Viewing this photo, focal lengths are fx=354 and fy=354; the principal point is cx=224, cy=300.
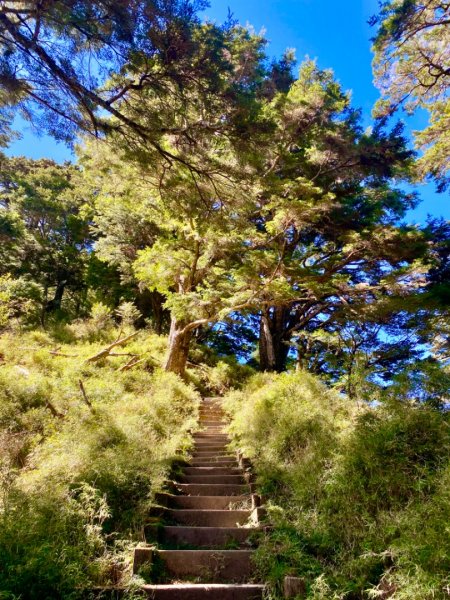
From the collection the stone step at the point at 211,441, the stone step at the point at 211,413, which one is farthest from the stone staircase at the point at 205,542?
the stone step at the point at 211,413

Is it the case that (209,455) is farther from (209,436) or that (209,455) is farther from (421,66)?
(421,66)

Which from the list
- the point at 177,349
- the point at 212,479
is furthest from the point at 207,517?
the point at 177,349

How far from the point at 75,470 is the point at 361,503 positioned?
3.82 meters

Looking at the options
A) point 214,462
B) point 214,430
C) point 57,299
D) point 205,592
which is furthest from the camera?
point 57,299

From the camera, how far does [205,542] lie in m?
4.73

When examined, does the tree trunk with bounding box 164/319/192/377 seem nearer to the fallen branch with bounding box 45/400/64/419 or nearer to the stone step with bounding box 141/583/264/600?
the fallen branch with bounding box 45/400/64/419

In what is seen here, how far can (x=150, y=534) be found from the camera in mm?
4574

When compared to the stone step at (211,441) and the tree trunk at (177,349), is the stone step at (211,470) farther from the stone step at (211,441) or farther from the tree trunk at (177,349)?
the tree trunk at (177,349)

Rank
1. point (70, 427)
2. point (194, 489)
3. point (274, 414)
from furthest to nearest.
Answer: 1. point (274, 414)
2. point (70, 427)
3. point (194, 489)

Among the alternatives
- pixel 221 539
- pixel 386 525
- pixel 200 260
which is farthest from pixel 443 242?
pixel 221 539

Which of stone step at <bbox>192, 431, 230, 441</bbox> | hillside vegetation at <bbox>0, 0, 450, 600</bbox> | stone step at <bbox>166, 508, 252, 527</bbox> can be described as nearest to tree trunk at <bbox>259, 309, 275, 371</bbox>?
hillside vegetation at <bbox>0, 0, 450, 600</bbox>

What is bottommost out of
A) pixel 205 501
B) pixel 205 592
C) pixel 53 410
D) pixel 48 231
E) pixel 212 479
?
pixel 205 592

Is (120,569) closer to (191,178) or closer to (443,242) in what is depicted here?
(191,178)

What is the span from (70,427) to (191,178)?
518cm
